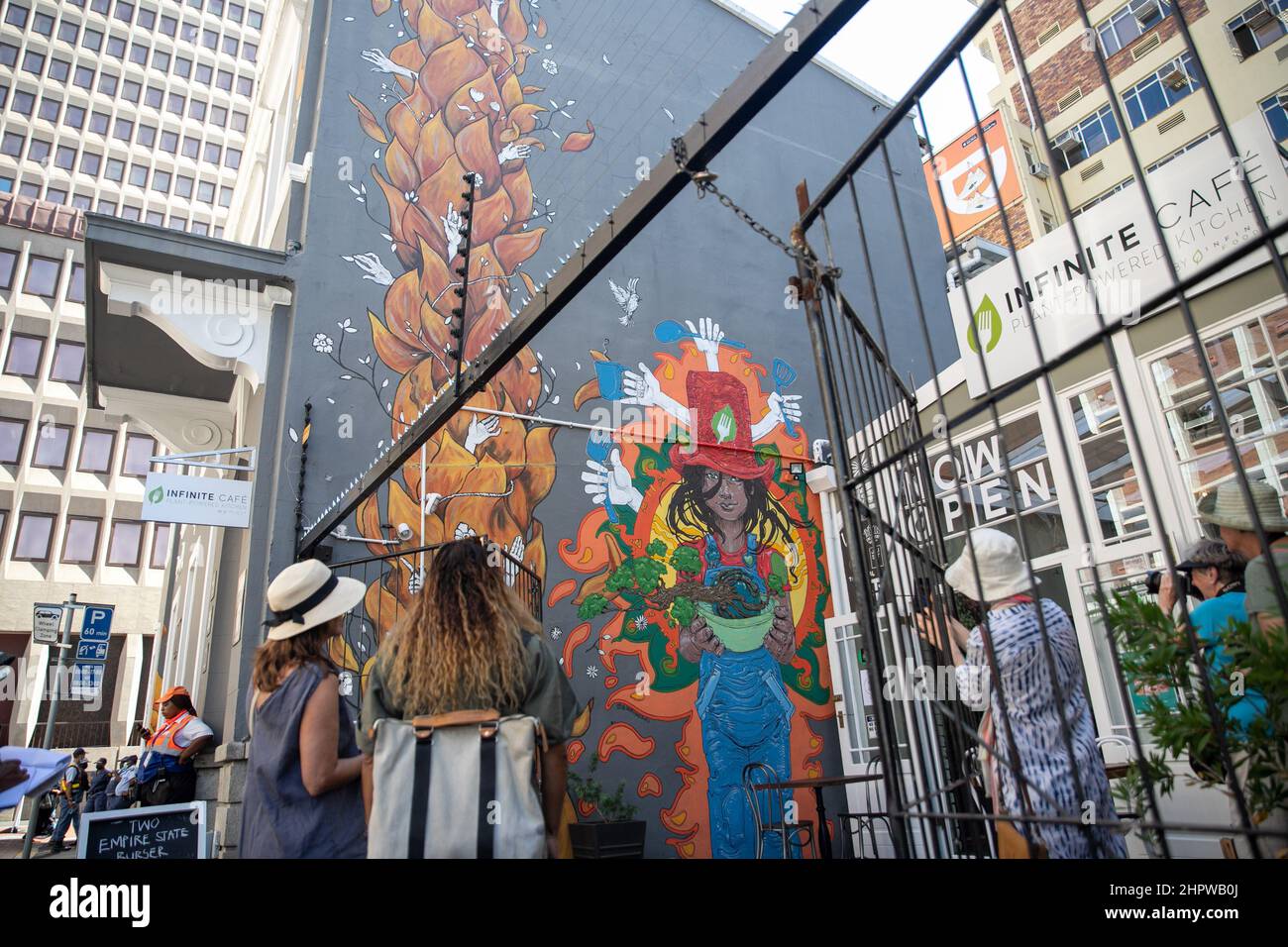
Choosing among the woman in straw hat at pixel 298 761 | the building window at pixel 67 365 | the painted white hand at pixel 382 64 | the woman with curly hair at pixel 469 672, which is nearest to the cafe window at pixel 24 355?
the building window at pixel 67 365

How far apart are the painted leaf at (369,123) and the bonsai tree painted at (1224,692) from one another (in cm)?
756

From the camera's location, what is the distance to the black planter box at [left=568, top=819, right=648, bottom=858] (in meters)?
5.89

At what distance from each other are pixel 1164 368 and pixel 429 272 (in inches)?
240

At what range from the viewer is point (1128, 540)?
19.0ft

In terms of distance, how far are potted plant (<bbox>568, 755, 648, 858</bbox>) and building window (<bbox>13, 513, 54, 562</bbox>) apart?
2629 centimetres

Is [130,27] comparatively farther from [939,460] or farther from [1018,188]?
[939,460]

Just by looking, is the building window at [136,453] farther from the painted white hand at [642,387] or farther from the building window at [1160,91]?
the building window at [1160,91]

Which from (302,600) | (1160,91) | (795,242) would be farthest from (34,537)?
(1160,91)

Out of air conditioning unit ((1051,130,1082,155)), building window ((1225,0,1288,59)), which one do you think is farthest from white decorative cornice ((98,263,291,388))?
air conditioning unit ((1051,130,1082,155))

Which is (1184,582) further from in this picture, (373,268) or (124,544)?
(124,544)

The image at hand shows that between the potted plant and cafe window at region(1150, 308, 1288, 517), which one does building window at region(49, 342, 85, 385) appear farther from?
cafe window at region(1150, 308, 1288, 517)

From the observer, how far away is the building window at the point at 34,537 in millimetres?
25087

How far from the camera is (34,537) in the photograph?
1000 inches
